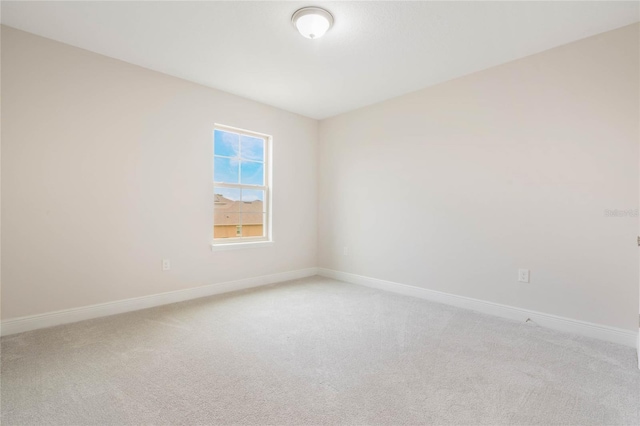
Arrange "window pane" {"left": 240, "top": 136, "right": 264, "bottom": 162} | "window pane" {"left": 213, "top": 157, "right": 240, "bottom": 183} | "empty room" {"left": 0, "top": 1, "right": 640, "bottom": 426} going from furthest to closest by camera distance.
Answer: "window pane" {"left": 240, "top": 136, "right": 264, "bottom": 162} → "window pane" {"left": 213, "top": 157, "right": 240, "bottom": 183} → "empty room" {"left": 0, "top": 1, "right": 640, "bottom": 426}

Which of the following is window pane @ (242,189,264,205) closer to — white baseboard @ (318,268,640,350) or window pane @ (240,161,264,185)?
window pane @ (240,161,264,185)

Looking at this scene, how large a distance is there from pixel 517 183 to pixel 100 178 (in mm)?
3857

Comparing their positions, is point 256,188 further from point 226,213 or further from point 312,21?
point 312,21

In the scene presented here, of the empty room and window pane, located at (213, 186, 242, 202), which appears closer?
the empty room

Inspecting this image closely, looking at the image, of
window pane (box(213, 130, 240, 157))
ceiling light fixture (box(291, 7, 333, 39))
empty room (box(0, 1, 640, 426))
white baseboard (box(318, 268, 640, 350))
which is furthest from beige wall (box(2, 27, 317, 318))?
white baseboard (box(318, 268, 640, 350))

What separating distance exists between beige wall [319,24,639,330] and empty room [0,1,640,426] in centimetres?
2

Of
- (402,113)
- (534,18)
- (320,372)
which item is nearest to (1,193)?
(320,372)

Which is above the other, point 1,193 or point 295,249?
point 1,193

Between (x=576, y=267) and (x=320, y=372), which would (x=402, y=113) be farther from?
(x=320, y=372)

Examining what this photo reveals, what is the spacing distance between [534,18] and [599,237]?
1763 mm

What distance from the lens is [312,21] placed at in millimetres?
2191

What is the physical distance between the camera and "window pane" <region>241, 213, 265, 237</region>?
4008 millimetres

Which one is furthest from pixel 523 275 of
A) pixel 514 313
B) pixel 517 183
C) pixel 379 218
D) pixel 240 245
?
pixel 240 245

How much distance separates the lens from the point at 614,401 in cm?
162
